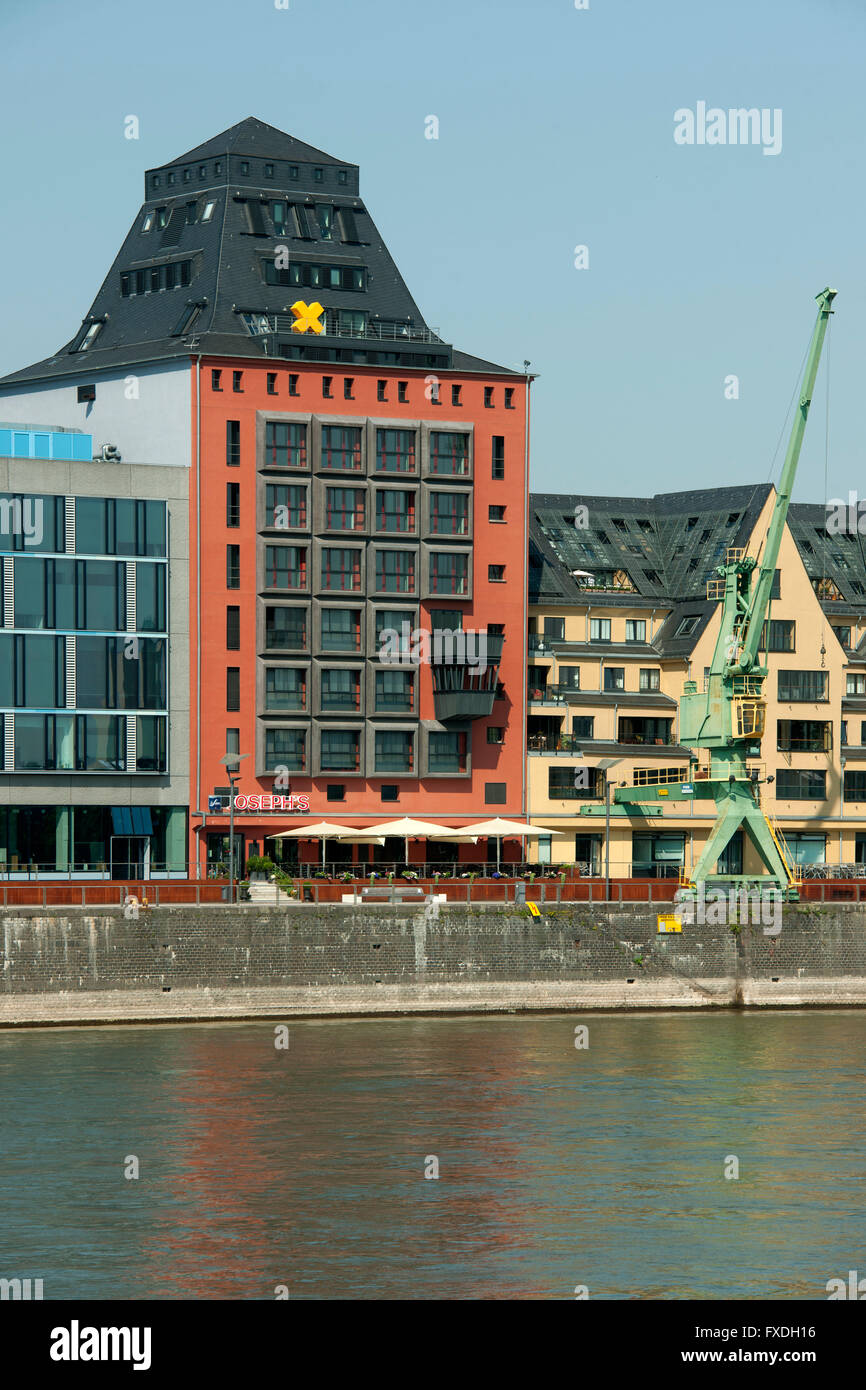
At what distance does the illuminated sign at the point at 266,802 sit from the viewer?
10250 cm

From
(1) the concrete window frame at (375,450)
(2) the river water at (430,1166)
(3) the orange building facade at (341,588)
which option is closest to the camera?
(2) the river water at (430,1166)

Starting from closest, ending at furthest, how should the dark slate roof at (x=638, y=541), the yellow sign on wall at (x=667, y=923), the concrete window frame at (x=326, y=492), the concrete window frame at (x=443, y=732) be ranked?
the yellow sign on wall at (x=667, y=923) < the concrete window frame at (x=326, y=492) < the concrete window frame at (x=443, y=732) < the dark slate roof at (x=638, y=541)

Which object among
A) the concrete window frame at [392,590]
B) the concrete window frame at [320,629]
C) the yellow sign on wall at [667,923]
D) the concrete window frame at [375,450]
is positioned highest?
the concrete window frame at [375,450]

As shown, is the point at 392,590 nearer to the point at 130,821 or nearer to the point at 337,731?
the point at 337,731

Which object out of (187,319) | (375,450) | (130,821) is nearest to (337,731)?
(130,821)

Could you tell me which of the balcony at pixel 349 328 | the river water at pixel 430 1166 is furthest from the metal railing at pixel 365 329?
the river water at pixel 430 1166

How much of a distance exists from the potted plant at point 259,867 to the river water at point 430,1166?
20903 millimetres

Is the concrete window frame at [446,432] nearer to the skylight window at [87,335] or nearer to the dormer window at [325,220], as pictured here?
the dormer window at [325,220]

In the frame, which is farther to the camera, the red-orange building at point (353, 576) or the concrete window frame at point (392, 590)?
the concrete window frame at point (392, 590)

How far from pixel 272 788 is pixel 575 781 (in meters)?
16.3

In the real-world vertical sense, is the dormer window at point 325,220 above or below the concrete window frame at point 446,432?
above

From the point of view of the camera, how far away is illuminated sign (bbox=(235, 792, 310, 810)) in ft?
336
